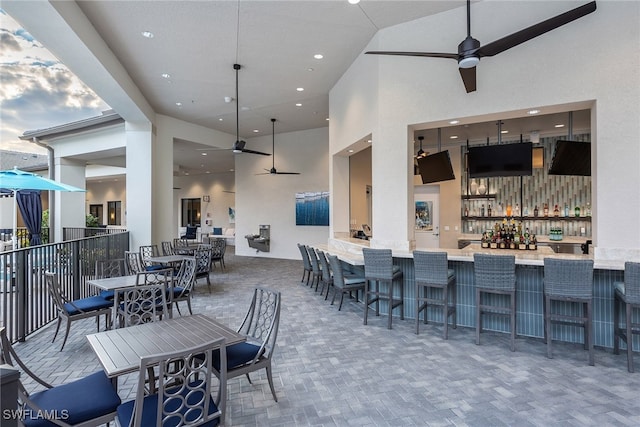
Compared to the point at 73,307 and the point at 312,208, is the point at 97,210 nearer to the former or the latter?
the point at 312,208

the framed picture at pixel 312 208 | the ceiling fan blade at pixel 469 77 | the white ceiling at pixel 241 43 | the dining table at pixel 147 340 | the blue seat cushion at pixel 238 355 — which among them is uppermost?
the white ceiling at pixel 241 43

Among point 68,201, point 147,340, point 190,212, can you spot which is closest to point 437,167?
point 147,340

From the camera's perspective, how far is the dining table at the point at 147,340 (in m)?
1.92

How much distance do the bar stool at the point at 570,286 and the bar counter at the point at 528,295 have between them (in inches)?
9.7

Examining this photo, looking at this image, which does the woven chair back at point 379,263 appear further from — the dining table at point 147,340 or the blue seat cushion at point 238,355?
the dining table at point 147,340

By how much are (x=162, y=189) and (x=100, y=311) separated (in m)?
5.49

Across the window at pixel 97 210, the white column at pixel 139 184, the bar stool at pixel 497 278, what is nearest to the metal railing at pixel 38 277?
the white column at pixel 139 184

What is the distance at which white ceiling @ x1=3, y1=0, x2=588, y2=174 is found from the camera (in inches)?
175

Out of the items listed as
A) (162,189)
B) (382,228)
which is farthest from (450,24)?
(162,189)

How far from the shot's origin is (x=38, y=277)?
4.45m

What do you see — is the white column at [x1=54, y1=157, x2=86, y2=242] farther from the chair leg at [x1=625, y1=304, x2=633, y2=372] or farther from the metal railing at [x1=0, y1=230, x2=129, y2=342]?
the chair leg at [x1=625, y1=304, x2=633, y2=372]

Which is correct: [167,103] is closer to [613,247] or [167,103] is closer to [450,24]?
[450,24]

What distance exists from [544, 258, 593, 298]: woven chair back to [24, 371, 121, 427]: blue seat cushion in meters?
3.99

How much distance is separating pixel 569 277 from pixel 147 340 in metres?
3.96
